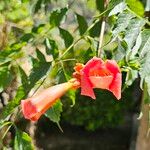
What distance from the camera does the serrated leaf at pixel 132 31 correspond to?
1.42 m

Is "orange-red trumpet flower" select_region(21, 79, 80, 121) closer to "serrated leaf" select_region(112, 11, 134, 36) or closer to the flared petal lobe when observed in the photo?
the flared petal lobe

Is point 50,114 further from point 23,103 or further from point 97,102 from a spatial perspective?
point 97,102

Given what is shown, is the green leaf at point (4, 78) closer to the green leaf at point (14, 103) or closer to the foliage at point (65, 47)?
the foliage at point (65, 47)

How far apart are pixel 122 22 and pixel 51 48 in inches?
20.6

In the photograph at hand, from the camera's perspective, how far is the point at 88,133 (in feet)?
20.3

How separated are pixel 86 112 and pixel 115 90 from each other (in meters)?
4.63

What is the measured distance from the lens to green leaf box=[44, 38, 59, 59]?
1.89 m

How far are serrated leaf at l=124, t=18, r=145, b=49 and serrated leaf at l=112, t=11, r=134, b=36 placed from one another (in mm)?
18

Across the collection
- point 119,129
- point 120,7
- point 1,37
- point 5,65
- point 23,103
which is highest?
point 120,7

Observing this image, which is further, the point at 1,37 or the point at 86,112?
the point at 86,112

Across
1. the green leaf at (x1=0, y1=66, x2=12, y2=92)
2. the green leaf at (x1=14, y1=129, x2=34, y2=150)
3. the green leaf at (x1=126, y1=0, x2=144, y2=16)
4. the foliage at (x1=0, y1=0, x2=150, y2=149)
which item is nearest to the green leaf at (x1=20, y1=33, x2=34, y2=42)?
the foliage at (x1=0, y1=0, x2=150, y2=149)

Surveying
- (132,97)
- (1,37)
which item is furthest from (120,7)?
(132,97)

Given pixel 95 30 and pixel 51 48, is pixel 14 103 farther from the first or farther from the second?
pixel 95 30

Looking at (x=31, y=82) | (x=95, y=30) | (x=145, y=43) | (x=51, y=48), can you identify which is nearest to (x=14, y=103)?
(x=31, y=82)
